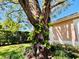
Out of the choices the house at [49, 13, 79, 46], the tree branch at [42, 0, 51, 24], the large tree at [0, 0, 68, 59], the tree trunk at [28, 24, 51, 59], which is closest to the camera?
the large tree at [0, 0, 68, 59]

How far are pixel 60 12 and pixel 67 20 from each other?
2.14m

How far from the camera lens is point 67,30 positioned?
72.1 ft

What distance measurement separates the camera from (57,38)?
2553cm

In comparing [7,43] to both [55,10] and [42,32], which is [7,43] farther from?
[42,32]

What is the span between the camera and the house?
1956 centimetres

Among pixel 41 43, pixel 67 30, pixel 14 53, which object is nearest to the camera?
pixel 41 43

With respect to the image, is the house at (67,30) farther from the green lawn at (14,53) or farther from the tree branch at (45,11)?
the tree branch at (45,11)

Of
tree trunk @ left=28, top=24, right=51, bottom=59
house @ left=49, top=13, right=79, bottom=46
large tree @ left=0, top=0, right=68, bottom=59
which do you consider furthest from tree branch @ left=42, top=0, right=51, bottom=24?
house @ left=49, top=13, right=79, bottom=46

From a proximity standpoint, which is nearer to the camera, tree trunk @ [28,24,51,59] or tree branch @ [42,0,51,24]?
tree trunk @ [28,24,51,59]

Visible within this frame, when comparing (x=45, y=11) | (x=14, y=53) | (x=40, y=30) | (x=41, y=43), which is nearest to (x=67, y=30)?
(x=14, y=53)


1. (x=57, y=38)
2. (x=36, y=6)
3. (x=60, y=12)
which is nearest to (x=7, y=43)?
(x=57, y=38)

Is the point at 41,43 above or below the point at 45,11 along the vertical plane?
below

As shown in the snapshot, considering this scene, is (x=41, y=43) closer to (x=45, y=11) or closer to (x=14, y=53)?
(x=45, y=11)

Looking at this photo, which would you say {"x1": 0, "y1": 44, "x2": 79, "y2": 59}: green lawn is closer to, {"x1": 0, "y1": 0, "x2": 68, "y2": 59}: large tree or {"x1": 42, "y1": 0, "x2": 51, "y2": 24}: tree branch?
{"x1": 0, "y1": 0, "x2": 68, "y2": 59}: large tree
